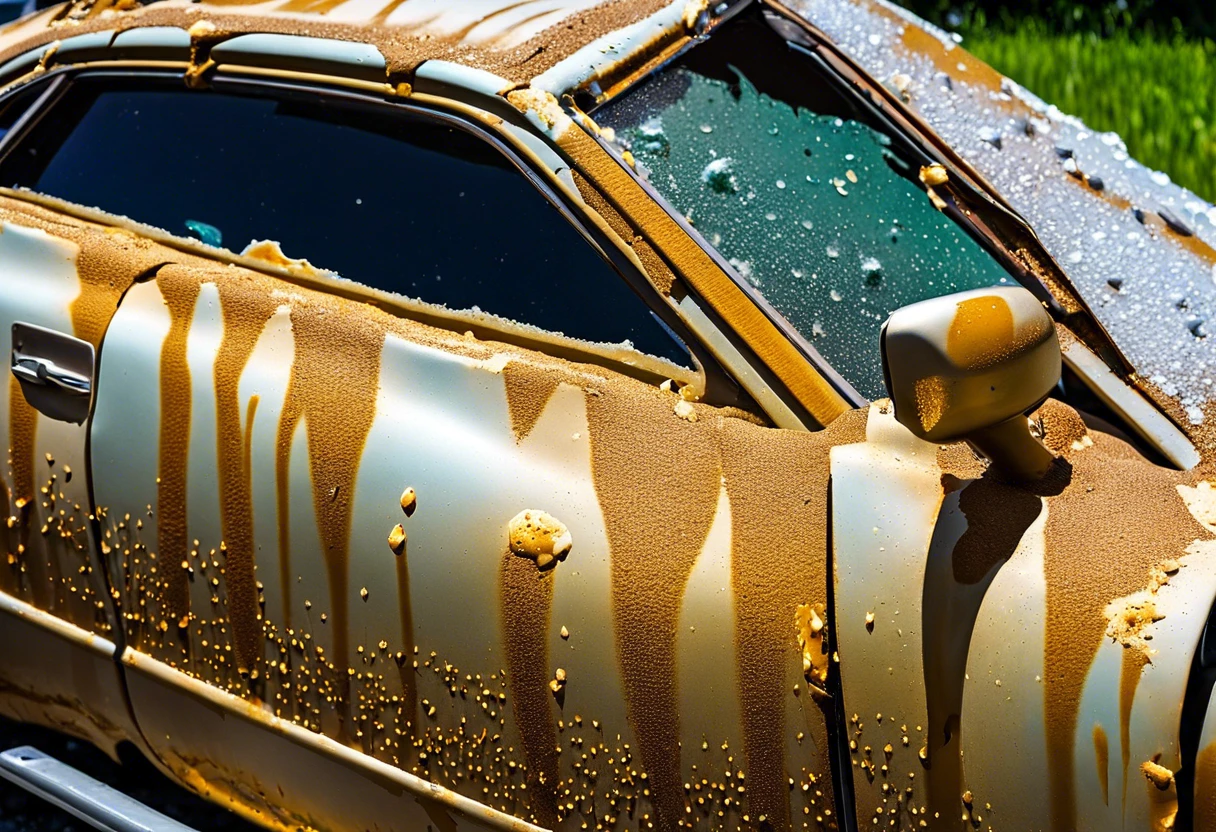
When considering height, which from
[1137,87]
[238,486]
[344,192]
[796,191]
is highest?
[344,192]

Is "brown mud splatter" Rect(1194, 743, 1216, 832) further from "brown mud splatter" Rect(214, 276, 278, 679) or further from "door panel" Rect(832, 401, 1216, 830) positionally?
"brown mud splatter" Rect(214, 276, 278, 679)

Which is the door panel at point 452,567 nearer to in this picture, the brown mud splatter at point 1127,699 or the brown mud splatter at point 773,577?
the brown mud splatter at point 773,577

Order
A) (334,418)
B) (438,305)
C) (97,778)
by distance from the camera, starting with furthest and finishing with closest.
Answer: (97,778) < (438,305) < (334,418)

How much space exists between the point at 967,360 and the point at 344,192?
112cm

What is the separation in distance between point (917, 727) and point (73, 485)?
4.47 ft

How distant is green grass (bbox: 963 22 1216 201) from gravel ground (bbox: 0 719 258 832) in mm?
4103

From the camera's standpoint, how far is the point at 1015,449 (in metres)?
1.62

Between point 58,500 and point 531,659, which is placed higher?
point 58,500

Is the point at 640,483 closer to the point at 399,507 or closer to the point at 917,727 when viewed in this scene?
the point at 399,507

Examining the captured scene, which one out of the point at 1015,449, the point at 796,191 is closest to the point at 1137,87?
the point at 796,191

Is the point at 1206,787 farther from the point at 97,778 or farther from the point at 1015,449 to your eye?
the point at 97,778

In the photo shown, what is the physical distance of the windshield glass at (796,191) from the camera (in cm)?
198

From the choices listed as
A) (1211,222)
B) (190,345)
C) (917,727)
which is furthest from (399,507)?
(1211,222)

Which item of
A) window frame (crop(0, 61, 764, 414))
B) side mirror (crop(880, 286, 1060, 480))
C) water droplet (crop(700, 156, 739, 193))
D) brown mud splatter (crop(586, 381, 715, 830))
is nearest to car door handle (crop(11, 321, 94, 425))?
window frame (crop(0, 61, 764, 414))
